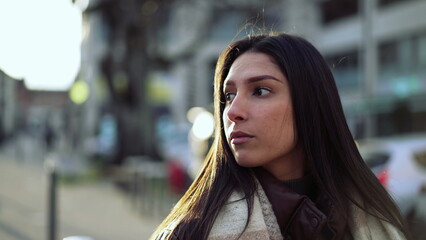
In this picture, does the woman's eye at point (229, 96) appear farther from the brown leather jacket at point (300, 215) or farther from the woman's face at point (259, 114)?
the brown leather jacket at point (300, 215)

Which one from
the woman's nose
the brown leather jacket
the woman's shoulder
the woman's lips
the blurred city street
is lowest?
the blurred city street

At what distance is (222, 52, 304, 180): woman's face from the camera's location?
1.70 meters

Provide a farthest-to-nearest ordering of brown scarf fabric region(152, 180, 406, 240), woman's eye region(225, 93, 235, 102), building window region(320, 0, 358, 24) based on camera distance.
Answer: building window region(320, 0, 358, 24) → woman's eye region(225, 93, 235, 102) → brown scarf fabric region(152, 180, 406, 240)

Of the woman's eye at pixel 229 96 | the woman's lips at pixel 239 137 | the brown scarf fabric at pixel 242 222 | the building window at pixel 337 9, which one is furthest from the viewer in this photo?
the building window at pixel 337 9

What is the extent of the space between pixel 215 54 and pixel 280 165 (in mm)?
36431

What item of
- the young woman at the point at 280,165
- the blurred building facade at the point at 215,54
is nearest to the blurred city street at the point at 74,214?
the blurred building facade at the point at 215,54

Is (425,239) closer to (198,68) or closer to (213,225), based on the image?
(213,225)

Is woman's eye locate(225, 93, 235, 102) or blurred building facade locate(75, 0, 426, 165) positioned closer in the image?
woman's eye locate(225, 93, 235, 102)

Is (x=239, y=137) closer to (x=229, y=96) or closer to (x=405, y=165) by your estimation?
(x=229, y=96)

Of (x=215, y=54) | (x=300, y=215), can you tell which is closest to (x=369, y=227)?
(x=300, y=215)

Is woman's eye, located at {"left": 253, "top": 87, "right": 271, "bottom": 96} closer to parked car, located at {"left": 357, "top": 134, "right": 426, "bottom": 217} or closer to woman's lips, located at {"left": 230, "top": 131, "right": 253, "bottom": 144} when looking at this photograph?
woman's lips, located at {"left": 230, "top": 131, "right": 253, "bottom": 144}

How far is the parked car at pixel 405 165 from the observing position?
22.6 ft

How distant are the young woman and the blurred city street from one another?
310cm

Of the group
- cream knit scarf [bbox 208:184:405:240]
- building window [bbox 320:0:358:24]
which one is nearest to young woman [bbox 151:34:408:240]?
cream knit scarf [bbox 208:184:405:240]
